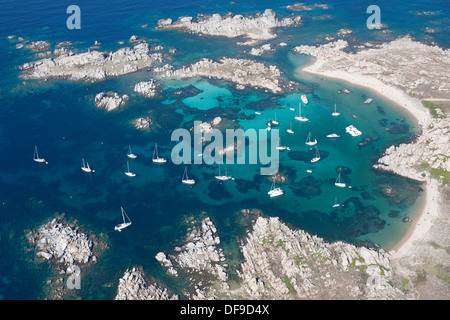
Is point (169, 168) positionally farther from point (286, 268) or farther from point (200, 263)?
point (286, 268)

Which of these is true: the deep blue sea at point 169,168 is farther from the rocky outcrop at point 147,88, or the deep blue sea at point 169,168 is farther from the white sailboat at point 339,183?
the rocky outcrop at point 147,88

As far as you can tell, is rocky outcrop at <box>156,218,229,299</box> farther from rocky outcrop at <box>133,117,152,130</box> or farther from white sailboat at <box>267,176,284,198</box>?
rocky outcrop at <box>133,117,152,130</box>

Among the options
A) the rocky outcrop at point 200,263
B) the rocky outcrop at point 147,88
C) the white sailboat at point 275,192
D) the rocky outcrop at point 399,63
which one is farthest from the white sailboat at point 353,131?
the rocky outcrop at point 147,88

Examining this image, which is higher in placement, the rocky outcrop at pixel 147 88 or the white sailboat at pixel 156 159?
the rocky outcrop at pixel 147 88

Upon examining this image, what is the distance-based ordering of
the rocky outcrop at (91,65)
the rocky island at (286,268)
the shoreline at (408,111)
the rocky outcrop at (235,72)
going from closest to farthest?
the rocky island at (286,268)
the shoreline at (408,111)
the rocky outcrop at (235,72)
the rocky outcrop at (91,65)

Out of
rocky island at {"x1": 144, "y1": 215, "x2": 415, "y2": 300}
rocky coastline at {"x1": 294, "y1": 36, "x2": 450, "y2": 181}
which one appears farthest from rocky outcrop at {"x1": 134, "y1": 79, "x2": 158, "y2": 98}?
rocky island at {"x1": 144, "y1": 215, "x2": 415, "y2": 300}

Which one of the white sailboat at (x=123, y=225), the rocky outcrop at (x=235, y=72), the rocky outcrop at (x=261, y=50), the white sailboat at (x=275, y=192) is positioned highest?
the rocky outcrop at (x=261, y=50)

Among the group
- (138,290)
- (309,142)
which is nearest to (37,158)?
(138,290)

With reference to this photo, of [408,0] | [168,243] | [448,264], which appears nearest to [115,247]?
[168,243]

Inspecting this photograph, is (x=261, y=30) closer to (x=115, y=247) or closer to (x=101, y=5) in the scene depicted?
(x=101, y=5)
